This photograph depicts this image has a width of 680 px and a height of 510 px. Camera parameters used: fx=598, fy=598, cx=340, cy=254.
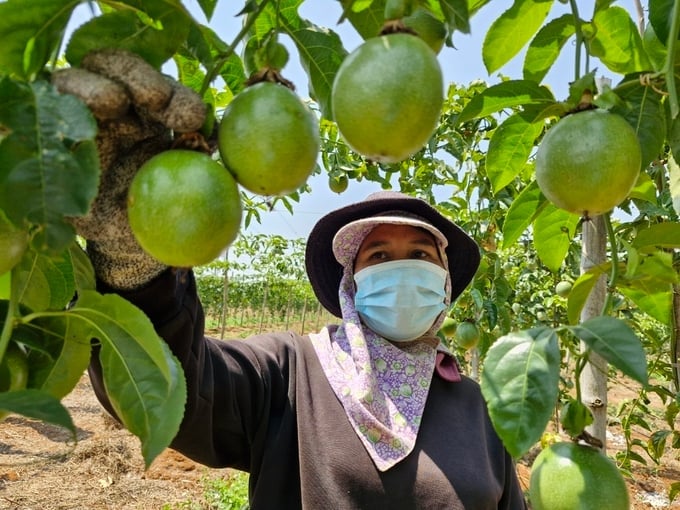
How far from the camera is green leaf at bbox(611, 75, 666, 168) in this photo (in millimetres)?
1015

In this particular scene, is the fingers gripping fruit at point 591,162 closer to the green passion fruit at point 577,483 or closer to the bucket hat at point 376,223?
the green passion fruit at point 577,483

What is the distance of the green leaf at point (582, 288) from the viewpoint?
3.65 ft

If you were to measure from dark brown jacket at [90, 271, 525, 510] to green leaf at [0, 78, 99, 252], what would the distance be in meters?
1.22

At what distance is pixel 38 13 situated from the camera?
0.72m

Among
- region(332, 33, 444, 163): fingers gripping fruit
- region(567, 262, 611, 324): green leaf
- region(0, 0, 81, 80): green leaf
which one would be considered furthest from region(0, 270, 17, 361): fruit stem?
region(567, 262, 611, 324): green leaf

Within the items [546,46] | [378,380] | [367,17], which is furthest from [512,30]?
[378,380]

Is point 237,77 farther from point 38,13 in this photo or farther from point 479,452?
point 479,452

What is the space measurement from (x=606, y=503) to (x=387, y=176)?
3.00 m

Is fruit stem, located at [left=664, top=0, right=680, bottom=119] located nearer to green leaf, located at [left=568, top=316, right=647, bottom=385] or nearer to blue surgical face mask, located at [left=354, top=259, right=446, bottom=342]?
green leaf, located at [left=568, top=316, right=647, bottom=385]

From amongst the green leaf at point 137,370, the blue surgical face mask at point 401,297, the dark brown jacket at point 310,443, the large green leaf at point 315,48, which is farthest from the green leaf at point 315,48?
the blue surgical face mask at point 401,297

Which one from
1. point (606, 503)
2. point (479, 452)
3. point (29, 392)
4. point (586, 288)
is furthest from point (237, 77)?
point (479, 452)

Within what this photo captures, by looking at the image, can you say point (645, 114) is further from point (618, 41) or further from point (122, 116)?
point (122, 116)

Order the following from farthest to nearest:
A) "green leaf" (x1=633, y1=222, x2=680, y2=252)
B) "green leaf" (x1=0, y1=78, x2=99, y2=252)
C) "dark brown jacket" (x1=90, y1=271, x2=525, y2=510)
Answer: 1. "dark brown jacket" (x1=90, y1=271, x2=525, y2=510)
2. "green leaf" (x1=633, y1=222, x2=680, y2=252)
3. "green leaf" (x1=0, y1=78, x2=99, y2=252)

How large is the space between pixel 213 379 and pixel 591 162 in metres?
1.42
